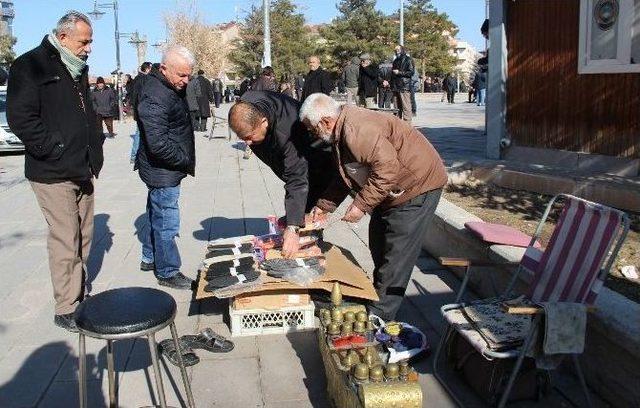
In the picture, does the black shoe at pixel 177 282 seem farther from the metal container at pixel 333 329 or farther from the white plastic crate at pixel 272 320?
the metal container at pixel 333 329

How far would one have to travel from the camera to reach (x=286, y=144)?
403 centimetres

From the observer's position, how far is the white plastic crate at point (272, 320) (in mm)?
4137

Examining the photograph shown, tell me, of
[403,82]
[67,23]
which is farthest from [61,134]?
[403,82]

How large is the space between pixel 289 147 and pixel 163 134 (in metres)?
1.10

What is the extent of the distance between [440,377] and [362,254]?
8.27ft

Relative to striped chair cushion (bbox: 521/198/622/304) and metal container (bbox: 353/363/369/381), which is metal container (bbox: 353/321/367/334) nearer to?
metal container (bbox: 353/363/369/381)

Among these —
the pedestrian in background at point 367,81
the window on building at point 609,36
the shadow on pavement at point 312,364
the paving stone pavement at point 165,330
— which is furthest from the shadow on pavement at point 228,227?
the pedestrian in background at point 367,81

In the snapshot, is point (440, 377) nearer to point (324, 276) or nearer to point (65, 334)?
point (324, 276)

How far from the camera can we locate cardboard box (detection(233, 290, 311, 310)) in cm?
410

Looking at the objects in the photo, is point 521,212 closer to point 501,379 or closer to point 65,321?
point 501,379

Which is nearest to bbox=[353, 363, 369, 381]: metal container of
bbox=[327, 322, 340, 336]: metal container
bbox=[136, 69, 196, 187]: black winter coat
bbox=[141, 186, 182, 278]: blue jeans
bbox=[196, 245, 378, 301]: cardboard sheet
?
bbox=[327, 322, 340, 336]: metal container

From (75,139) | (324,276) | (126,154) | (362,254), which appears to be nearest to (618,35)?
(362,254)

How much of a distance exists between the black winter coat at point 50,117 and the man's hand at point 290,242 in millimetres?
1380

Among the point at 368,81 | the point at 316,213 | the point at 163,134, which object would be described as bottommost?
the point at 316,213
